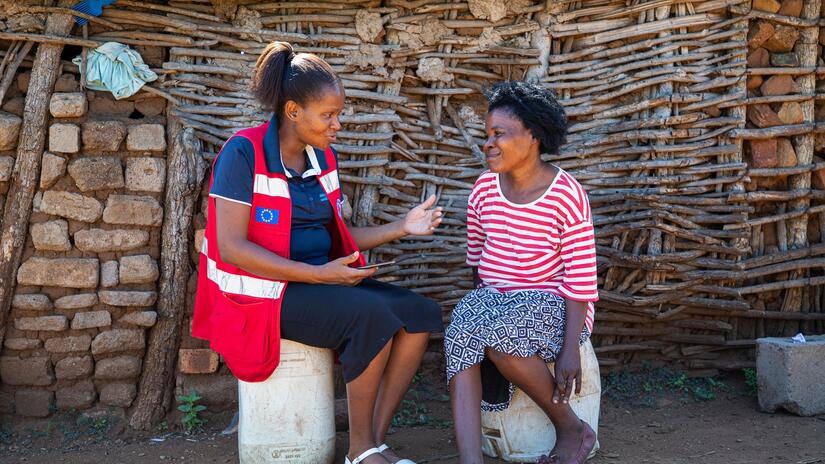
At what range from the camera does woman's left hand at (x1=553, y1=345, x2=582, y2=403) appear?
3.51m

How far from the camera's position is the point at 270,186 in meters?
3.47

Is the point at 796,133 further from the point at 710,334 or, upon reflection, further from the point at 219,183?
the point at 219,183

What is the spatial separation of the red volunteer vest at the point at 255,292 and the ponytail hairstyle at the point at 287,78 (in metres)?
0.16

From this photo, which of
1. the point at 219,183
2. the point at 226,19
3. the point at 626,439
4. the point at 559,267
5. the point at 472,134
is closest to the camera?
the point at 219,183

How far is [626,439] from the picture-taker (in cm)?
417

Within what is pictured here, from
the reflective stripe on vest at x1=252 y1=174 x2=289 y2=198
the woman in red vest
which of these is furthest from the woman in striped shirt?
the reflective stripe on vest at x1=252 y1=174 x2=289 y2=198

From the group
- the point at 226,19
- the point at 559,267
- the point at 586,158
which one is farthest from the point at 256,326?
the point at 586,158

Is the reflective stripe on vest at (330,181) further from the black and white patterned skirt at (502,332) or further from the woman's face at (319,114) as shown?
the black and white patterned skirt at (502,332)

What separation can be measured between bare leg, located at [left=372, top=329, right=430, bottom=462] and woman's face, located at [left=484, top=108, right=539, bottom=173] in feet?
2.63

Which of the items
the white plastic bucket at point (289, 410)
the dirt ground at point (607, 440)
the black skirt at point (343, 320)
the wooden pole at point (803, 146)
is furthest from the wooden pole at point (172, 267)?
the wooden pole at point (803, 146)

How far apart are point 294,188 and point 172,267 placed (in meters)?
1.05

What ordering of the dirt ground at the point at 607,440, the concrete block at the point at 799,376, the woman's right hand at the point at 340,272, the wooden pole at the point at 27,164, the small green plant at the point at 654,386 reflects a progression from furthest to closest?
the small green plant at the point at 654,386 → the concrete block at the point at 799,376 → the wooden pole at the point at 27,164 → the dirt ground at the point at 607,440 → the woman's right hand at the point at 340,272

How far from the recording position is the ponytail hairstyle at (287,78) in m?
3.53

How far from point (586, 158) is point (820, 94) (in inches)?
54.4
